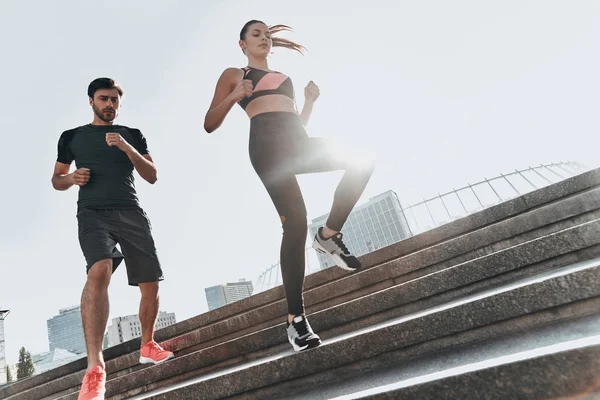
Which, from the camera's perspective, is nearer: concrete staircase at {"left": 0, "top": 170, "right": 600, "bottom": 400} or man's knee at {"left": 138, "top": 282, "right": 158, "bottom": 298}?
concrete staircase at {"left": 0, "top": 170, "right": 600, "bottom": 400}

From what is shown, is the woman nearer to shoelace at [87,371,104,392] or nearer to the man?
the man

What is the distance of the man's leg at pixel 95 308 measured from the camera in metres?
2.27

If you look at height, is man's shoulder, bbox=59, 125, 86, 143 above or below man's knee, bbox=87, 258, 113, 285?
above

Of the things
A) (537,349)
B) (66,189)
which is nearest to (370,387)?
(537,349)

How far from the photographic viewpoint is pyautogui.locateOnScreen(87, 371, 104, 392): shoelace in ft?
6.93

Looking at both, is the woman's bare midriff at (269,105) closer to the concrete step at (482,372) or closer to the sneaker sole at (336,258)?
the sneaker sole at (336,258)

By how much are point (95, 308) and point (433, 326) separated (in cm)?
223

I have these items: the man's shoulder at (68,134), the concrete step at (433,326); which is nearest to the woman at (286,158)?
the concrete step at (433,326)

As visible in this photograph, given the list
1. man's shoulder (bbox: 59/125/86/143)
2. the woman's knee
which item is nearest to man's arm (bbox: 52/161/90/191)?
man's shoulder (bbox: 59/125/86/143)

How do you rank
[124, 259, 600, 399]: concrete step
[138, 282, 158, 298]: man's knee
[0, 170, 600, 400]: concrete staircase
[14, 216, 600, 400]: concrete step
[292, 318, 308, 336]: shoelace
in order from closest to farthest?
1. [0, 170, 600, 400]: concrete staircase
2. [124, 259, 600, 399]: concrete step
3. [292, 318, 308, 336]: shoelace
4. [14, 216, 600, 400]: concrete step
5. [138, 282, 158, 298]: man's knee

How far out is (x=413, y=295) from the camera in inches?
89.3

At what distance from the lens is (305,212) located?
2328 millimetres

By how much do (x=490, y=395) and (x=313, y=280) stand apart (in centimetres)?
268

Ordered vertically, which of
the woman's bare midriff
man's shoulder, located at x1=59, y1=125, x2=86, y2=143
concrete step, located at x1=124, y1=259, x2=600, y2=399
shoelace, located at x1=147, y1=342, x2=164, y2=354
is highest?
man's shoulder, located at x1=59, y1=125, x2=86, y2=143
